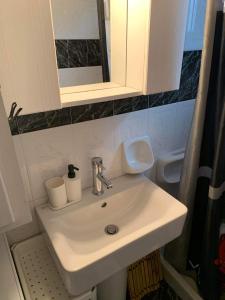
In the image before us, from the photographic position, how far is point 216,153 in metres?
1.05

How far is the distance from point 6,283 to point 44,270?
0.21 metres

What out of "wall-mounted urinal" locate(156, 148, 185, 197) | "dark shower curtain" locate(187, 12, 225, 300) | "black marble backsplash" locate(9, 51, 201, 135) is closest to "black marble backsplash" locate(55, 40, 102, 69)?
"black marble backsplash" locate(9, 51, 201, 135)

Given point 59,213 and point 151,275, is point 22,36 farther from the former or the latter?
point 151,275

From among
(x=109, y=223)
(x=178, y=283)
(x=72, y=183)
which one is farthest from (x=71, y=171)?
(x=178, y=283)

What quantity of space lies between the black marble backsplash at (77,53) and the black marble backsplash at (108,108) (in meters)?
0.18

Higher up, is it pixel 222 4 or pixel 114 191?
pixel 222 4

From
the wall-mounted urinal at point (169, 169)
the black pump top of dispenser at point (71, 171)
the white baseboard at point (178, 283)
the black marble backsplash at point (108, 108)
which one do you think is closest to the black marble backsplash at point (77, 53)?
the black marble backsplash at point (108, 108)

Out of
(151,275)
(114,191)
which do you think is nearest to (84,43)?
(114,191)

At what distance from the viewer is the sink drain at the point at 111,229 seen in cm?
101

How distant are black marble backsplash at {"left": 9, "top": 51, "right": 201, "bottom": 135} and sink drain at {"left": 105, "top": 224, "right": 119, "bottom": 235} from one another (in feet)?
1.66

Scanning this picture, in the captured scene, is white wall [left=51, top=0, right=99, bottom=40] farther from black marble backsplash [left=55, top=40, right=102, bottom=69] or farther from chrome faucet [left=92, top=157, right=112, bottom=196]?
chrome faucet [left=92, top=157, right=112, bottom=196]

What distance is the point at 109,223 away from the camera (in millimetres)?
1045

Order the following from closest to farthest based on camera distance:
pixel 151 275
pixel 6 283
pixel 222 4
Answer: pixel 6 283, pixel 222 4, pixel 151 275

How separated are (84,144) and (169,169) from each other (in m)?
0.65
